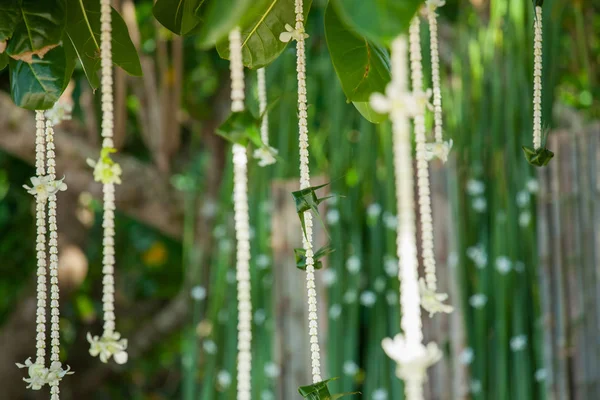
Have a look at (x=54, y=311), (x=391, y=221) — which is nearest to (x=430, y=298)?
(x=54, y=311)

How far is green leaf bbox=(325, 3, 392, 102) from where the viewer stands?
591 mm

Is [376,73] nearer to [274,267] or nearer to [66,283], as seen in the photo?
[274,267]

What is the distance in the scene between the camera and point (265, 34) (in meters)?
0.65

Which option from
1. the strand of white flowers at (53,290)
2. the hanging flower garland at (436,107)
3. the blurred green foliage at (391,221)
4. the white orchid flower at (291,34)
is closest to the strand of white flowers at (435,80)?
the hanging flower garland at (436,107)

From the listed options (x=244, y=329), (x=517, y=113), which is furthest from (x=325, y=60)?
(x=244, y=329)

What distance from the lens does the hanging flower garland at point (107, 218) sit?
0.51m

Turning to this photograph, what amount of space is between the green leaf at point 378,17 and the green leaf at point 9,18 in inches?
12.3

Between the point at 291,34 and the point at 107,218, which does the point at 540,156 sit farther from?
the point at 107,218

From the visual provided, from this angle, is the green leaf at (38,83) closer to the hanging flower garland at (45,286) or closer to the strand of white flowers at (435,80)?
the hanging flower garland at (45,286)

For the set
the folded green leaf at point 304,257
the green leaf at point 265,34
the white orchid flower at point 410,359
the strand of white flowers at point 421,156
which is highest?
the green leaf at point 265,34

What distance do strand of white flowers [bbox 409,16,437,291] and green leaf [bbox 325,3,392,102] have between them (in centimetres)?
10

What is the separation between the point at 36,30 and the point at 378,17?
0.31 m

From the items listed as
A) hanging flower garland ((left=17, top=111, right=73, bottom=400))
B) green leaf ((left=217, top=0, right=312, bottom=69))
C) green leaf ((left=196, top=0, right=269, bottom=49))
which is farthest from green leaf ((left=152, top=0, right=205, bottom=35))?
green leaf ((left=196, top=0, right=269, bottom=49))

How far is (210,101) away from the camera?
101 inches
